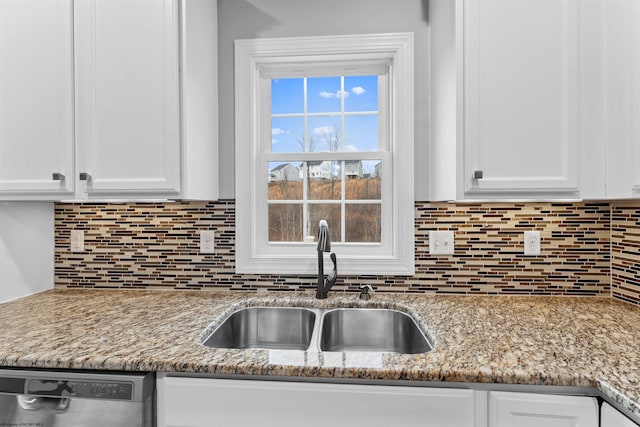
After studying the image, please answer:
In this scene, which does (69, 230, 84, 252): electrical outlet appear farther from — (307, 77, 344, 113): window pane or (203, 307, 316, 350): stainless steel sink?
(307, 77, 344, 113): window pane

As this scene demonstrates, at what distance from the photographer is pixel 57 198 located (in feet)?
5.37

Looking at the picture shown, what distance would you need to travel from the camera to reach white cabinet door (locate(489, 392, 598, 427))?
39.9 inches

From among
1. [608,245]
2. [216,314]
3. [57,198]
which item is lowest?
[216,314]

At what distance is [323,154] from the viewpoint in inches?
77.6

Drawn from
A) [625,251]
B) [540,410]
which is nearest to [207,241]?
[540,410]

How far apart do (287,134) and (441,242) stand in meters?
0.96

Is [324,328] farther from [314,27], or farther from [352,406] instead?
[314,27]

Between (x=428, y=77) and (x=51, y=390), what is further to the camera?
(x=428, y=77)

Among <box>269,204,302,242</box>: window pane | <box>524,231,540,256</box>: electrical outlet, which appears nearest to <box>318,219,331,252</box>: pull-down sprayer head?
<box>269,204,302,242</box>: window pane

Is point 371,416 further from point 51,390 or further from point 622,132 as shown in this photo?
point 622,132

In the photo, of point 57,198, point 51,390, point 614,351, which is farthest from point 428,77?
point 51,390

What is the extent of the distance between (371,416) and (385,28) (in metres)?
1.67

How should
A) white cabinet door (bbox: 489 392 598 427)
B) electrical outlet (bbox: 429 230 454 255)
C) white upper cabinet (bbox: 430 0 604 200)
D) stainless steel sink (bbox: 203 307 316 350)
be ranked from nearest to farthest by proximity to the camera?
1. white cabinet door (bbox: 489 392 598 427)
2. white upper cabinet (bbox: 430 0 604 200)
3. stainless steel sink (bbox: 203 307 316 350)
4. electrical outlet (bbox: 429 230 454 255)

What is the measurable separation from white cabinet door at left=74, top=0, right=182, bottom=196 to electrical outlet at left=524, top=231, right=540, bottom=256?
1.59 m
